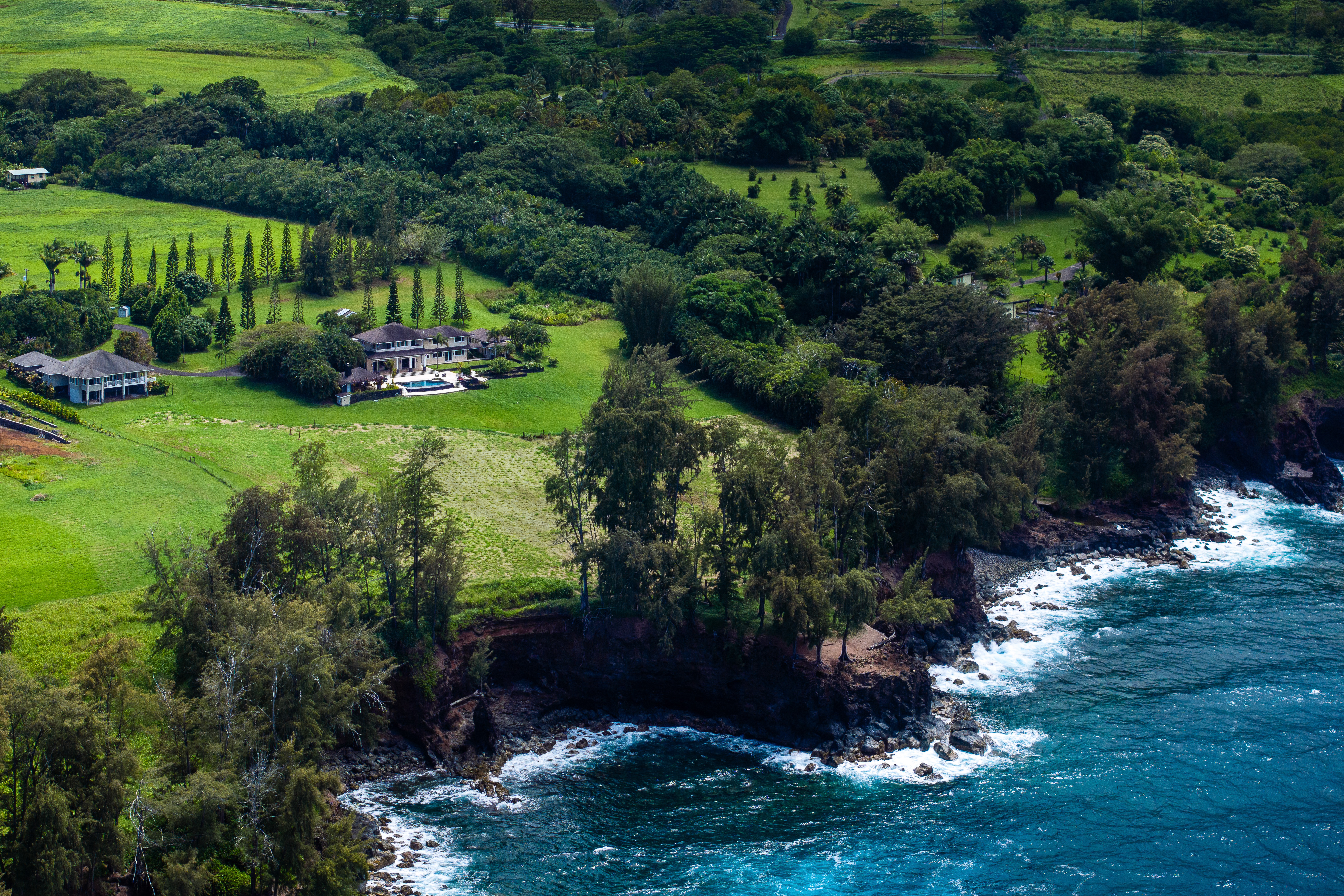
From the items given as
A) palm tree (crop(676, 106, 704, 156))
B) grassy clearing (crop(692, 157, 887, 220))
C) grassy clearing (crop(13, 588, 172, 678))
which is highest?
palm tree (crop(676, 106, 704, 156))

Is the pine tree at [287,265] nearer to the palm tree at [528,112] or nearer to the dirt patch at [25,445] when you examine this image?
the dirt patch at [25,445]

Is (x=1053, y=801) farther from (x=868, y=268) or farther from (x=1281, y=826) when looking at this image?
(x=868, y=268)

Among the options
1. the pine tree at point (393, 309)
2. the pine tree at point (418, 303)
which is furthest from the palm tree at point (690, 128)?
the pine tree at point (393, 309)

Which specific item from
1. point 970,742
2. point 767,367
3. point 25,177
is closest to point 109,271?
point 25,177

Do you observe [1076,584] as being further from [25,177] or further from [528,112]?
[25,177]

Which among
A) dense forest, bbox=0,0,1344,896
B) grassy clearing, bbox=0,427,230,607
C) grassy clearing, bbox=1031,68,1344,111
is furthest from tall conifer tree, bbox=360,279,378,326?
grassy clearing, bbox=1031,68,1344,111

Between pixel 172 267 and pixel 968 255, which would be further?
pixel 968 255

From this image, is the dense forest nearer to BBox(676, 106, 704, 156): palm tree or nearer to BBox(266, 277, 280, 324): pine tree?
BBox(266, 277, 280, 324): pine tree

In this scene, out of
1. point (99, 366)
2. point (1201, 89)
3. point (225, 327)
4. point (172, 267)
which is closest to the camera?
point (99, 366)
